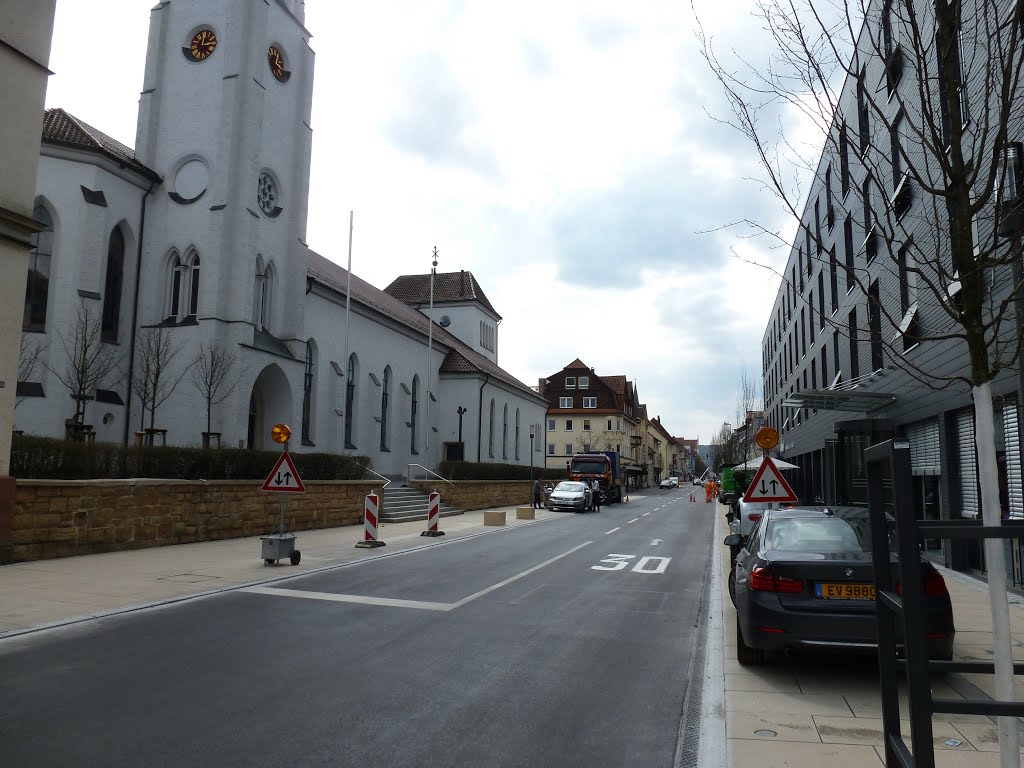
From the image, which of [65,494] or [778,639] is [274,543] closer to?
[65,494]

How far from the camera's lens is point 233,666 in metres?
6.58

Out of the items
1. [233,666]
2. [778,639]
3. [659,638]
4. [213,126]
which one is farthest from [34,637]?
[213,126]

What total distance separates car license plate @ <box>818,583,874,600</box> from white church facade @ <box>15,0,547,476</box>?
64.6ft

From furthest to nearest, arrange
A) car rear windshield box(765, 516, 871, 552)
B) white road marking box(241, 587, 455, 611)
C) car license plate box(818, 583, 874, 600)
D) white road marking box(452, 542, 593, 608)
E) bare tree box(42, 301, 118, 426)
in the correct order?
bare tree box(42, 301, 118, 426) → white road marking box(452, 542, 593, 608) → white road marking box(241, 587, 455, 611) → car rear windshield box(765, 516, 871, 552) → car license plate box(818, 583, 874, 600)

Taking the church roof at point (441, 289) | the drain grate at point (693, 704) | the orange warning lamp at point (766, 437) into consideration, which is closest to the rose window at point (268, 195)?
the orange warning lamp at point (766, 437)

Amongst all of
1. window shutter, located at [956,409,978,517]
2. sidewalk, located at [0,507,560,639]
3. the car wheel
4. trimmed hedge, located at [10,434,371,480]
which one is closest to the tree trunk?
the car wheel

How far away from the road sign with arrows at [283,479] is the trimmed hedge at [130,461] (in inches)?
165

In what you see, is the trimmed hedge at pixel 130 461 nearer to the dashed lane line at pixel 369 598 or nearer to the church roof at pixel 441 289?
the dashed lane line at pixel 369 598

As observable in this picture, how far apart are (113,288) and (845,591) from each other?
25.6m

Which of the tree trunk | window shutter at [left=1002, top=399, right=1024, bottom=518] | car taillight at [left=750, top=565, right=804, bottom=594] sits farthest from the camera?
window shutter at [left=1002, top=399, right=1024, bottom=518]

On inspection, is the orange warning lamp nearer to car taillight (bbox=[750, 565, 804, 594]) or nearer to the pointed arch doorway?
car taillight (bbox=[750, 565, 804, 594])

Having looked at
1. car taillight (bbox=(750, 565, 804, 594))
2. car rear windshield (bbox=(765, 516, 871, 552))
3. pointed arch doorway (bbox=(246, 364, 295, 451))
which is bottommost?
car taillight (bbox=(750, 565, 804, 594))

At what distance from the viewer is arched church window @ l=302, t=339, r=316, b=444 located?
31594 millimetres

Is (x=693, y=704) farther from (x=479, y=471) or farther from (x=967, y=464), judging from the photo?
(x=479, y=471)
